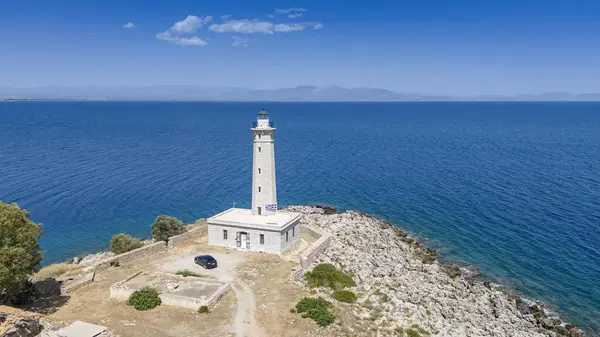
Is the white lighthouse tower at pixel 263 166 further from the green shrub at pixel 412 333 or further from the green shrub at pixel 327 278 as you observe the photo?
the green shrub at pixel 412 333

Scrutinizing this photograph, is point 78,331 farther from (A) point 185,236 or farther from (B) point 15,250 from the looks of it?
(A) point 185,236

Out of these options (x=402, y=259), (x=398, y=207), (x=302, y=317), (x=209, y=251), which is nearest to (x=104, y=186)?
(x=209, y=251)

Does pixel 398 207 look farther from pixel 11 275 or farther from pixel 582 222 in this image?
pixel 11 275

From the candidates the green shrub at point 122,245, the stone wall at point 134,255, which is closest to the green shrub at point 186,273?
the stone wall at point 134,255

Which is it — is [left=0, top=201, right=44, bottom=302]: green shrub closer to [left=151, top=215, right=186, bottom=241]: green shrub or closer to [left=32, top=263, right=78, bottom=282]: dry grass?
[left=32, top=263, right=78, bottom=282]: dry grass

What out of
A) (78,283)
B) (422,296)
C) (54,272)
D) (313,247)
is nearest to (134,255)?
(78,283)

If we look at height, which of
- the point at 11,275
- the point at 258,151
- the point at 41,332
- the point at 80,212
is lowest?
the point at 80,212
